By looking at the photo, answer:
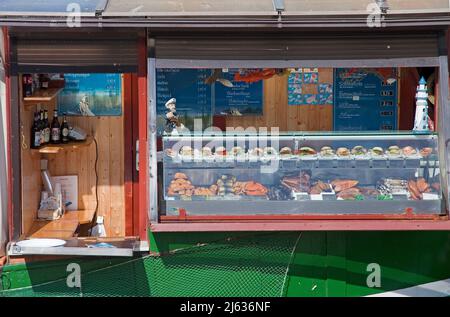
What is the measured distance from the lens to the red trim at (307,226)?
19.2 ft

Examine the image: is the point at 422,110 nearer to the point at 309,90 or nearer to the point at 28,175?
the point at 309,90

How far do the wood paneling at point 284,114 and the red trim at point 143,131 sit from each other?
1579 millimetres

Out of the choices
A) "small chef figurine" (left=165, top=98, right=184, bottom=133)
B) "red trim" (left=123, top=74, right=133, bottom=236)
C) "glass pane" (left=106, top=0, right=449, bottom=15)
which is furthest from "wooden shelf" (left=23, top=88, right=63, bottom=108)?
"glass pane" (left=106, top=0, right=449, bottom=15)

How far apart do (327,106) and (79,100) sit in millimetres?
2512

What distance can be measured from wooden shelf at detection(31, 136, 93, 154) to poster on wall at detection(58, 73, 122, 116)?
300 mm

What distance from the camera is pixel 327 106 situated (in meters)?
7.62

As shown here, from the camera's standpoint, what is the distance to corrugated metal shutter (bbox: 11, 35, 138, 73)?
6121mm

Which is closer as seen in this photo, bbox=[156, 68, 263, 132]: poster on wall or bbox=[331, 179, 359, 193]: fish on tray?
bbox=[331, 179, 359, 193]: fish on tray

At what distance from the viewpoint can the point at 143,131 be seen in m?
6.18

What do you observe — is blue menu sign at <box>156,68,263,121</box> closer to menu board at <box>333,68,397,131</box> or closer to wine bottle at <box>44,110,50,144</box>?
menu board at <box>333,68,397,131</box>

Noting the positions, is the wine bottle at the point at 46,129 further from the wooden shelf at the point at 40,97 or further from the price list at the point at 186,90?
the price list at the point at 186,90

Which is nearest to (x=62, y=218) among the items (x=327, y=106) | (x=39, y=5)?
(x=39, y=5)

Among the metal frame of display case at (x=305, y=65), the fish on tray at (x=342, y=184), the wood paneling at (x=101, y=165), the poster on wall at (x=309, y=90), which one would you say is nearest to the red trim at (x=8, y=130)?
the wood paneling at (x=101, y=165)

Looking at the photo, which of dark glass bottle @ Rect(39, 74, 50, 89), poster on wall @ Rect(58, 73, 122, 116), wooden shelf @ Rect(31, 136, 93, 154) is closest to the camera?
wooden shelf @ Rect(31, 136, 93, 154)
